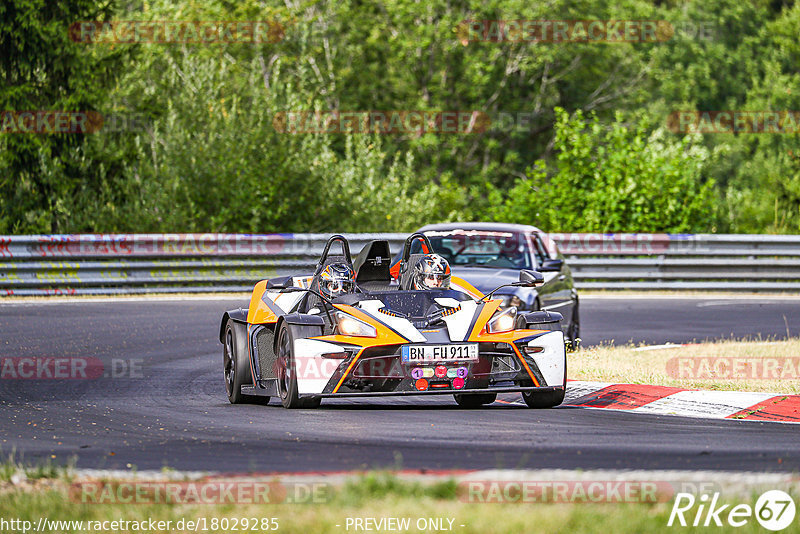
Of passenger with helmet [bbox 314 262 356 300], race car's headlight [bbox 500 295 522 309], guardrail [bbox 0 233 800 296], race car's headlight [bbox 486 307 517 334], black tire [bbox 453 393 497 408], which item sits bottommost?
guardrail [bbox 0 233 800 296]

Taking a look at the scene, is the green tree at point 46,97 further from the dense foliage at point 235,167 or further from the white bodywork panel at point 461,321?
the white bodywork panel at point 461,321

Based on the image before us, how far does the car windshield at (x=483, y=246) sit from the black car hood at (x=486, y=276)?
304 millimetres

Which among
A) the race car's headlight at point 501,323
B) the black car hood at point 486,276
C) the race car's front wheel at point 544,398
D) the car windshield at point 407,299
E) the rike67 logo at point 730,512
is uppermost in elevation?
the car windshield at point 407,299

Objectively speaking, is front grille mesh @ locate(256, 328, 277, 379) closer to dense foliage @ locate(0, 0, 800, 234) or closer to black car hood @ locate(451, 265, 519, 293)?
black car hood @ locate(451, 265, 519, 293)

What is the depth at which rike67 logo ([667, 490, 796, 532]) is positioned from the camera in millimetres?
5598

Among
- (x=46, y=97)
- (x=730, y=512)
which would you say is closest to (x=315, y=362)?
(x=730, y=512)

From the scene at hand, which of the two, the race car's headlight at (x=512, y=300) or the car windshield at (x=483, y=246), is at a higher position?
the car windshield at (x=483, y=246)

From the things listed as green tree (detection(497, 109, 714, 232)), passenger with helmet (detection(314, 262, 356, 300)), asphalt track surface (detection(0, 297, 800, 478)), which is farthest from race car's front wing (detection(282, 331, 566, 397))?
green tree (detection(497, 109, 714, 232))

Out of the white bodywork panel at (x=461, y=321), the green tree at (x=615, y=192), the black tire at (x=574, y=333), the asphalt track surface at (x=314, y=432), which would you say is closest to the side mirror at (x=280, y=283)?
the asphalt track surface at (x=314, y=432)

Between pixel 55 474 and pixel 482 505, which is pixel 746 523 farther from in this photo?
pixel 55 474

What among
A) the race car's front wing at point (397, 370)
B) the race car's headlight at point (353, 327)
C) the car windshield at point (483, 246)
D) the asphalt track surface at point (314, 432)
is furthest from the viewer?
the car windshield at point (483, 246)

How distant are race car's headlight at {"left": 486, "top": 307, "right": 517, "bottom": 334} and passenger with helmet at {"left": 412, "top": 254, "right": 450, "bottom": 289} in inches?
31.6

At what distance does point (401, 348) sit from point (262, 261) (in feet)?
45.4

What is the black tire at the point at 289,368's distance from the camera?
9.72m
